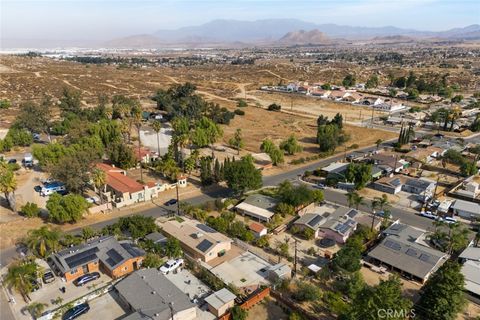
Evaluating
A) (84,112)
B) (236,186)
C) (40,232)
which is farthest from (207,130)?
(40,232)

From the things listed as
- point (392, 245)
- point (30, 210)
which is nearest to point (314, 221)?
point (392, 245)

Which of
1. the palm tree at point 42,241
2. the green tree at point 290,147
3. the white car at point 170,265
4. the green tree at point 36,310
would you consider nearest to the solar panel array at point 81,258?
the palm tree at point 42,241

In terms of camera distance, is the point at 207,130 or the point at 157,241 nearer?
the point at 157,241

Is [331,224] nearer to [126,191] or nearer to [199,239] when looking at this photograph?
[199,239]

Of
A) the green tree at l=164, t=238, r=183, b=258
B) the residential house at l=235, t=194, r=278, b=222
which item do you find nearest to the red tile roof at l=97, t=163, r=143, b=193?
the residential house at l=235, t=194, r=278, b=222

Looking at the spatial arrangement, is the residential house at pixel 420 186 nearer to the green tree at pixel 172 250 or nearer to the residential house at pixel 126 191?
the green tree at pixel 172 250

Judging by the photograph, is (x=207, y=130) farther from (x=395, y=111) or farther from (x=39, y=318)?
(x=395, y=111)
